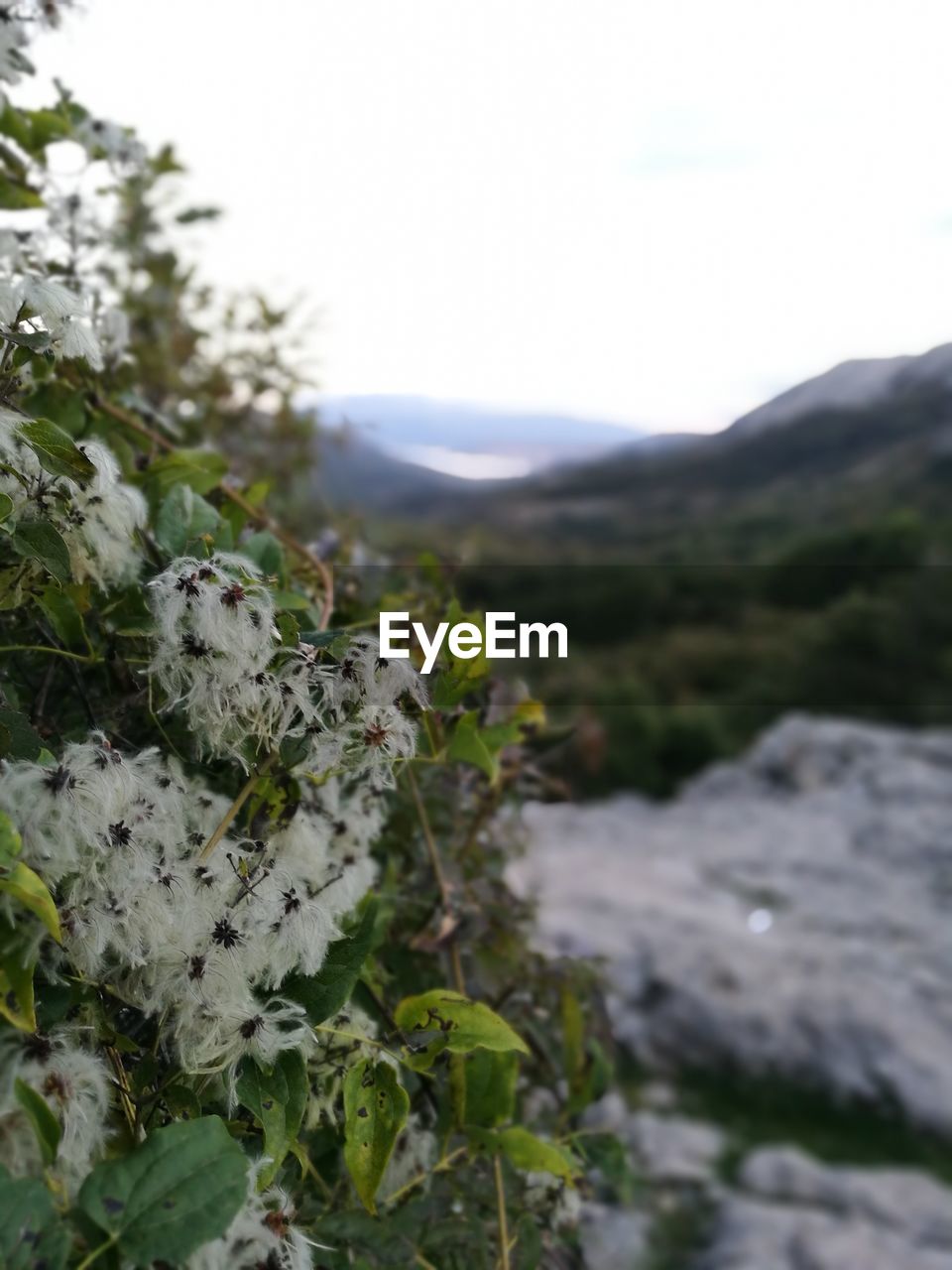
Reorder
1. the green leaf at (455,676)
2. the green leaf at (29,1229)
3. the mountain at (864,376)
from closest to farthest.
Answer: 1. the green leaf at (29,1229)
2. the green leaf at (455,676)
3. the mountain at (864,376)

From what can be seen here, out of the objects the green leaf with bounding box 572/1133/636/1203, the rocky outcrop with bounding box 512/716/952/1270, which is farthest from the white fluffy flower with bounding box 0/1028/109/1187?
the rocky outcrop with bounding box 512/716/952/1270

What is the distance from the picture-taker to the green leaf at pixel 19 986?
1.24ft

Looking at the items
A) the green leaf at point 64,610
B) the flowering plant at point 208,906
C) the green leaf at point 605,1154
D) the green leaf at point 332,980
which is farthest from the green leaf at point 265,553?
the green leaf at point 605,1154

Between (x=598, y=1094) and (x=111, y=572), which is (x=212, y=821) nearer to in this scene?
(x=111, y=572)

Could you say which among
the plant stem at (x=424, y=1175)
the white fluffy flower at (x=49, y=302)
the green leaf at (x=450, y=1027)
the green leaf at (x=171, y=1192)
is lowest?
the plant stem at (x=424, y=1175)

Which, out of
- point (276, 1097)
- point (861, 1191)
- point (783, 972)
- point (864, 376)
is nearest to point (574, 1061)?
point (276, 1097)

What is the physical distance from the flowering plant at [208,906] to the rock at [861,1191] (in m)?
2.02

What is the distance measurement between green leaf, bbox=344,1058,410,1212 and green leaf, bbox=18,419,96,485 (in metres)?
0.30

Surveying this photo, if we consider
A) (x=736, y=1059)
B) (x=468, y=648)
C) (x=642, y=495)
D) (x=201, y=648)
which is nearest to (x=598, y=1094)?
(x=468, y=648)

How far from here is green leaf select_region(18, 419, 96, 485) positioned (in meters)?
0.47

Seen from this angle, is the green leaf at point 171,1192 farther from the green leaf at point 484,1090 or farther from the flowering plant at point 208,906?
the green leaf at point 484,1090

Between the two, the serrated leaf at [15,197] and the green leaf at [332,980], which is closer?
the green leaf at [332,980]

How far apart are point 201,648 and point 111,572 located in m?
0.11

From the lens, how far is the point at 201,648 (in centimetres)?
47
